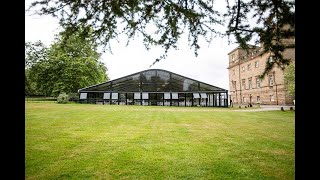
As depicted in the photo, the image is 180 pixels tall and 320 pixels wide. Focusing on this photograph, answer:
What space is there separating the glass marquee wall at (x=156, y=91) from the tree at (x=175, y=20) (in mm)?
22559

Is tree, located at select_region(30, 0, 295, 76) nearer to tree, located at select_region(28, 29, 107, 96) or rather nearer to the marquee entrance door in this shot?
tree, located at select_region(28, 29, 107, 96)

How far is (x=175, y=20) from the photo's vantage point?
387 cm

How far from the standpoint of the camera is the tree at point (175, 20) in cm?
321

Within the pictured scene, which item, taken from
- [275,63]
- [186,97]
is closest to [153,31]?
[275,63]

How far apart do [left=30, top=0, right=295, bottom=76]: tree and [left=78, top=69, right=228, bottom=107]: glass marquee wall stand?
2256 cm

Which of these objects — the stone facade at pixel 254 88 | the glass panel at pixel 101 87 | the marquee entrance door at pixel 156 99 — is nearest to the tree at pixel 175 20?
the glass panel at pixel 101 87

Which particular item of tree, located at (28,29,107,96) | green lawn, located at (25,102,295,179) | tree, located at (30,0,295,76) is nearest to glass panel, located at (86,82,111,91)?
tree, located at (28,29,107,96)

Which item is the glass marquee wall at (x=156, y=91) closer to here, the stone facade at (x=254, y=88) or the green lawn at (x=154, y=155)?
the stone facade at (x=254, y=88)

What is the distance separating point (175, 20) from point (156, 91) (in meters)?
24.5

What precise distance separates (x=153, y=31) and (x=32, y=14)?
1.88 metres

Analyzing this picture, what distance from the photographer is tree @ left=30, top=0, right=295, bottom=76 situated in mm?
3207

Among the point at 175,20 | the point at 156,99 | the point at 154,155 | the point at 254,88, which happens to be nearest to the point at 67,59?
the point at 175,20
